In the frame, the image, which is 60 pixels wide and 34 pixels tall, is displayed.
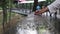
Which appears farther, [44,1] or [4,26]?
[44,1]

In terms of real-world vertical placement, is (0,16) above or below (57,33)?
above

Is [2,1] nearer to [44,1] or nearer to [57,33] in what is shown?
[57,33]

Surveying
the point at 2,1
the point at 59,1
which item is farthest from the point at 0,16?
the point at 59,1

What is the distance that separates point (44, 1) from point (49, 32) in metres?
14.8

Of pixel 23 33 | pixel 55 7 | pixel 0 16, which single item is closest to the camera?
pixel 55 7

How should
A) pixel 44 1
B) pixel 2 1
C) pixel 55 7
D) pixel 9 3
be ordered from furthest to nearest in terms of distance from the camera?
pixel 44 1
pixel 9 3
pixel 2 1
pixel 55 7

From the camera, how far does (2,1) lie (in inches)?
235

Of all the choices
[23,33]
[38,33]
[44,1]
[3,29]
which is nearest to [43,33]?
[38,33]

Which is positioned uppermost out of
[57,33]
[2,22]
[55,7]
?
[55,7]

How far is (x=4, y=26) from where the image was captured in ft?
23.7

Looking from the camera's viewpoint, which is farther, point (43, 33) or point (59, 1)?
point (43, 33)

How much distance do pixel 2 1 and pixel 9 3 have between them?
48 centimetres

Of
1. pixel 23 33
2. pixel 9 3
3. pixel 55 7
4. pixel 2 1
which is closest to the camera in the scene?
pixel 55 7

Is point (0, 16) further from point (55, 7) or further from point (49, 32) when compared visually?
point (55, 7)
